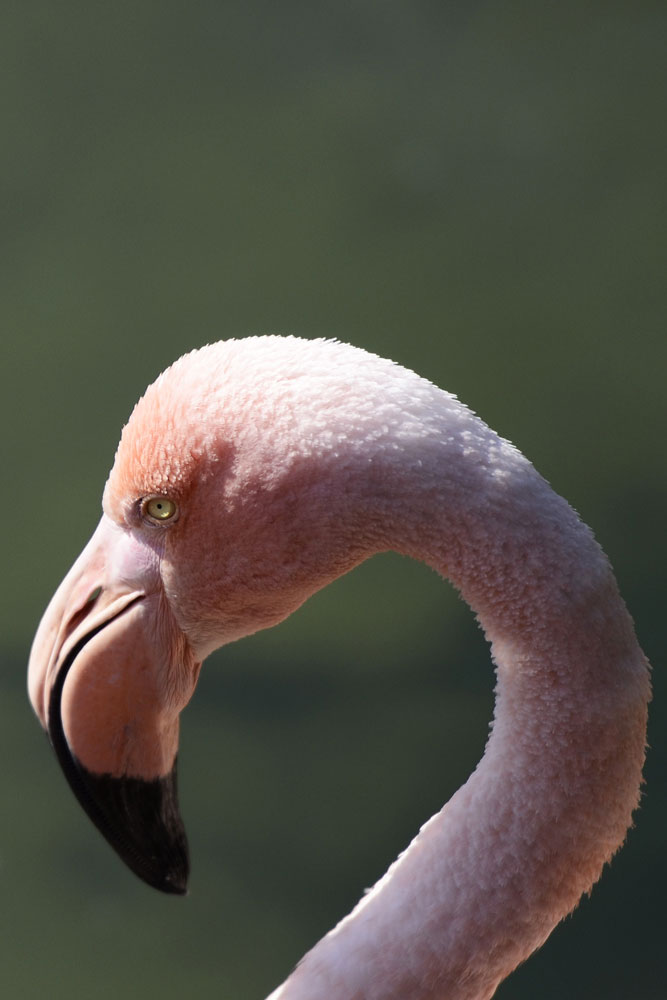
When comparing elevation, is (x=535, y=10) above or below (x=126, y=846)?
above

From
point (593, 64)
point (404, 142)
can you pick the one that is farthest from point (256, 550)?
point (593, 64)

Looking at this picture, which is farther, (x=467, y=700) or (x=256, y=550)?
(x=467, y=700)

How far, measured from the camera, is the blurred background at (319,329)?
3.01 meters

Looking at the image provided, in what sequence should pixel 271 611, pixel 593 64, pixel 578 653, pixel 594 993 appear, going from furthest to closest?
pixel 593 64 < pixel 594 993 < pixel 271 611 < pixel 578 653

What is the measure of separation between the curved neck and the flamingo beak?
0.95ft

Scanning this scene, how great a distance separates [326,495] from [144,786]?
47 centimetres

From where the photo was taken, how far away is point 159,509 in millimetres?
1482

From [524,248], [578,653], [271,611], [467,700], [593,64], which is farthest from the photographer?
[593,64]

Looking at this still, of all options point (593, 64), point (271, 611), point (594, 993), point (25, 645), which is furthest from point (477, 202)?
point (271, 611)

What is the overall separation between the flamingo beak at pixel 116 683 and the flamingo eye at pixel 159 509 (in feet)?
0.16

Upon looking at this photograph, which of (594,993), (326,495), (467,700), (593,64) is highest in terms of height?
(593,64)

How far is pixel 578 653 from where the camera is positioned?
137 centimetres

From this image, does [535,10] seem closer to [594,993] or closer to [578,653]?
[594,993]

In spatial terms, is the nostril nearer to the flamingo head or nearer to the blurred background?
the flamingo head
